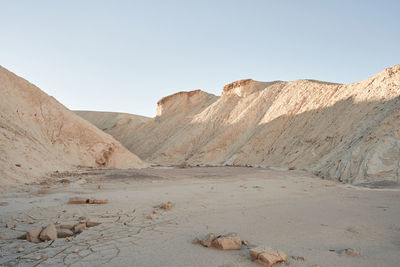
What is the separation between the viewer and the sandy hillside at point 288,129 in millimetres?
10188

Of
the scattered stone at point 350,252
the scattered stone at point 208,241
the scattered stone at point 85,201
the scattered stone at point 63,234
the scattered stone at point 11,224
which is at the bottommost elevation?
the scattered stone at point 11,224

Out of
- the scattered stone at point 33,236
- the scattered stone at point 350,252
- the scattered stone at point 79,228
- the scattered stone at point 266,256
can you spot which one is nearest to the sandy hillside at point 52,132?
the scattered stone at point 79,228

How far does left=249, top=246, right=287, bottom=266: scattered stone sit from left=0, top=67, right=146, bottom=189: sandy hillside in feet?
29.2

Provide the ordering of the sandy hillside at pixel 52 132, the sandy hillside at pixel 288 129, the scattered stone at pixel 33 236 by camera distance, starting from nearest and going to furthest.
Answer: the scattered stone at pixel 33 236, the sandy hillside at pixel 288 129, the sandy hillside at pixel 52 132

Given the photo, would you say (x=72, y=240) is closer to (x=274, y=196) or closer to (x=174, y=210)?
(x=174, y=210)

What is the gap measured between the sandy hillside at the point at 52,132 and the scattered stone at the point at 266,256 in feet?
29.2

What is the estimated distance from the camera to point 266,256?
2.10 m

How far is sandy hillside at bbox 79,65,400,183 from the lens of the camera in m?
10.2

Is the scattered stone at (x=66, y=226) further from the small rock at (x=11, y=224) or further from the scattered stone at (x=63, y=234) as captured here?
the small rock at (x=11, y=224)

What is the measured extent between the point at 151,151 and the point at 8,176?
1015 inches

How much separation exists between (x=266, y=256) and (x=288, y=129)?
19079 mm

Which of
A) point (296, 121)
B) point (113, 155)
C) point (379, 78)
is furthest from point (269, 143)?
point (113, 155)

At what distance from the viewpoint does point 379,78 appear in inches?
632

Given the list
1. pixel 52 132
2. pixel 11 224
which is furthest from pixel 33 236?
pixel 52 132
